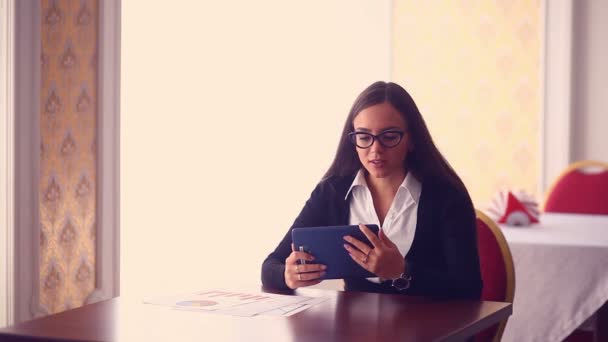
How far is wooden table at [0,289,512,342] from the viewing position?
1359mm

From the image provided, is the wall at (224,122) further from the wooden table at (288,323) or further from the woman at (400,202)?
the wooden table at (288,323)

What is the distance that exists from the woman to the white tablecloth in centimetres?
74

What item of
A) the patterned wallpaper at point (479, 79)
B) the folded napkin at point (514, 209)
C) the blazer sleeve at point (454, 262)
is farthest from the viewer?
the patterned wallpaper at point (479, 79)

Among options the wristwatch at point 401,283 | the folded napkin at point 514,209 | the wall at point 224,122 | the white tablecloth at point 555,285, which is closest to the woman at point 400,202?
the wristwatch at point 401,283

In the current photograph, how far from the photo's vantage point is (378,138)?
6.40 feet

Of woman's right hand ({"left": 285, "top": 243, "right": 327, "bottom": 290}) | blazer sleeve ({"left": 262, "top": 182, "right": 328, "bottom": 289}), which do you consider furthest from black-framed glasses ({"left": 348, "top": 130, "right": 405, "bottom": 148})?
woman's right hand ({"left": 285, "top": 243, "right": 327, "bottom": 290})

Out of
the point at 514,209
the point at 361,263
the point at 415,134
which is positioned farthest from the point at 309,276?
the point at 514,209

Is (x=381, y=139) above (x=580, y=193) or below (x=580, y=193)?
above

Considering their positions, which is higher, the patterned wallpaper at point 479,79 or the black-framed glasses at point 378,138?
the patterned wallpaper at point 479,79

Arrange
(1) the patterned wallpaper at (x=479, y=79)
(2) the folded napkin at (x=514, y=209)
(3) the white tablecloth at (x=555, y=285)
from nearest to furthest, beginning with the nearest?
(3) the white tablecloth at (x=555, y=285), (2) the folded napkin at (x=514, y=209), (1) the patterned wallpaper at (x=479, y=79)

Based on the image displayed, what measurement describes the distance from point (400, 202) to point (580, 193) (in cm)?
221

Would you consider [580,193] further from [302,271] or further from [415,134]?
[302,271]

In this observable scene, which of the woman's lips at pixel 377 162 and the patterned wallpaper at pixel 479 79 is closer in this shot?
the woman's lips at pixel 377 162

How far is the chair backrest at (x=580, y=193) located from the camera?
→ 3934mm
